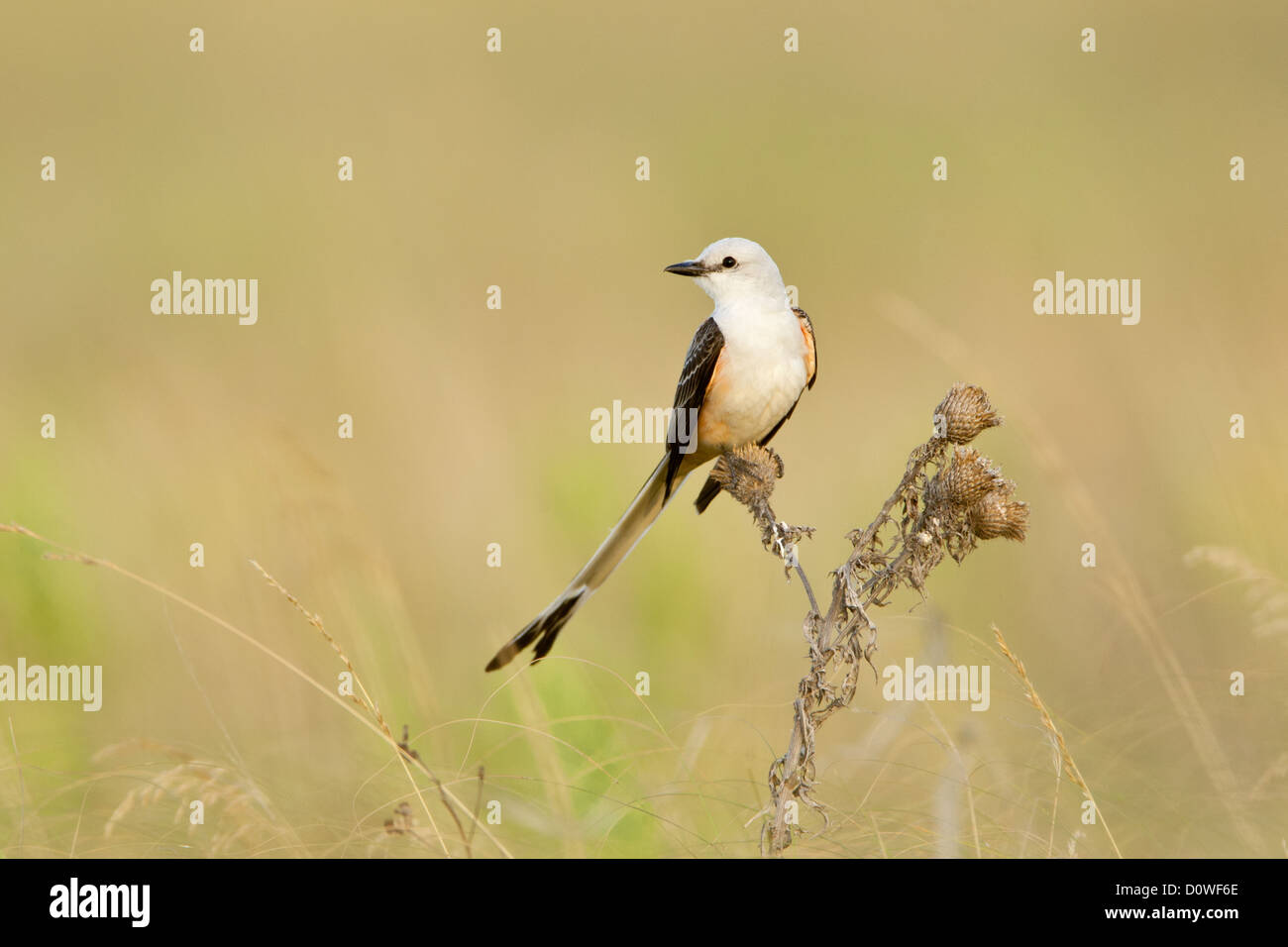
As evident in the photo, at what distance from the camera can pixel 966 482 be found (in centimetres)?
280

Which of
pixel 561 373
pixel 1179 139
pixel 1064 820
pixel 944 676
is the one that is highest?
pixel 1179 139

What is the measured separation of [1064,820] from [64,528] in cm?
479

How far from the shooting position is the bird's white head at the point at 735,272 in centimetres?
460

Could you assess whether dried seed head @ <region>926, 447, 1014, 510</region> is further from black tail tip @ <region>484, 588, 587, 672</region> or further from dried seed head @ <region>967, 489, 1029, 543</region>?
black tail tip @ <region>484, 588, 587, 672</region>

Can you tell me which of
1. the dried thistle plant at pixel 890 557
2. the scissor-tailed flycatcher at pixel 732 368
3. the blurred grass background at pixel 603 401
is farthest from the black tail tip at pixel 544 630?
the dried thistle plant at pixel 890 557

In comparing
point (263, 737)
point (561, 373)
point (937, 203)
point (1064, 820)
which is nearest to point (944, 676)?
point (1064, 820)

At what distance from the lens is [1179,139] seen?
37.1 feet

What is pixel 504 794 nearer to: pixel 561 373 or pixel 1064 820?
pixel 1064 820

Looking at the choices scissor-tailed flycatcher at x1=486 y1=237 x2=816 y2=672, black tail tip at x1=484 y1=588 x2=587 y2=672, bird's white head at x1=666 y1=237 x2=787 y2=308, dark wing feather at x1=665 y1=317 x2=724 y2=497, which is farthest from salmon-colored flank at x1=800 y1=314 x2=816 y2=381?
black tail tip at x1=484 y1=588 x2=587 y2=672

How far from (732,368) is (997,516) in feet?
5.98

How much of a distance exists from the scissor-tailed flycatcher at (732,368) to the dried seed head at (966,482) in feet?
5.18

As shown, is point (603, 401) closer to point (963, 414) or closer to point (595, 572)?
point (595, 572)

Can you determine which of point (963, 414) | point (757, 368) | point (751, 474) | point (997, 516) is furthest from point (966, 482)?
point (757, 368)

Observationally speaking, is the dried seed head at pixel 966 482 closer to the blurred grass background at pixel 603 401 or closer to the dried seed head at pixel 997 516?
the dried seed head at pixel 997 516
